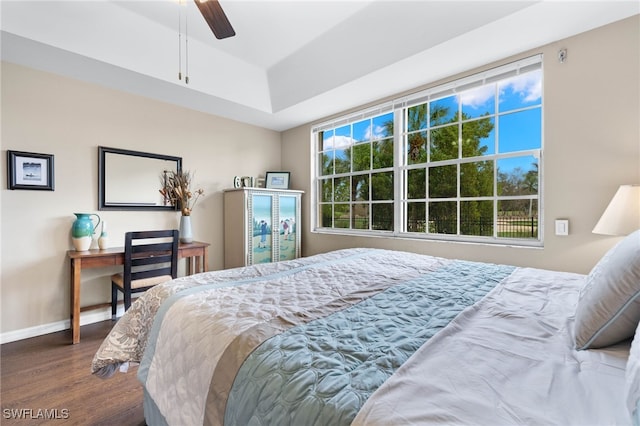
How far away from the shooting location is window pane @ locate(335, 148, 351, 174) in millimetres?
3877

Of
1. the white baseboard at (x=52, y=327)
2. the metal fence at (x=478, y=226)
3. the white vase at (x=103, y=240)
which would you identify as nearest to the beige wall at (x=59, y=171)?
the white baseboard at (x=52, y=327)

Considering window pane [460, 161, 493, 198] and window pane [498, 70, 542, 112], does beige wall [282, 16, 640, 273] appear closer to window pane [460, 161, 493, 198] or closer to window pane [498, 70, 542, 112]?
window pane [498, 70, 542, 112]

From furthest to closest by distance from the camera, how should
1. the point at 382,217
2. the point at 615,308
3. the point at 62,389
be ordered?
the point at 382,217, the point at 62,389, the point at 615,308

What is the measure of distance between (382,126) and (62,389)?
3.64m

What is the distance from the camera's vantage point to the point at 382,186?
3484 millimetres

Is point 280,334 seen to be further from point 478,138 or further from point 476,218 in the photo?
point 478,138

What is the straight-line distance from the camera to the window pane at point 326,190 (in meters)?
4.11

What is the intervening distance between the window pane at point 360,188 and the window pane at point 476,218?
115 centimetres

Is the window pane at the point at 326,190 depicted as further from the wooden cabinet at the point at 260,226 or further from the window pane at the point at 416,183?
the window pane at the point at 416,183

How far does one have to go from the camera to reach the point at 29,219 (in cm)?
258

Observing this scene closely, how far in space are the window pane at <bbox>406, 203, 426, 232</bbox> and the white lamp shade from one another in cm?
152

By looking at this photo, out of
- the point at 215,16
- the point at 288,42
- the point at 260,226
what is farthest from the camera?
the point at 260,226

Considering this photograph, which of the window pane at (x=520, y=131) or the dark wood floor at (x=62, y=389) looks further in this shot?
the window pane at (x=520, y=131)

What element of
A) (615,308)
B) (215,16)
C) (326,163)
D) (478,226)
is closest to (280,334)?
(615,308)
